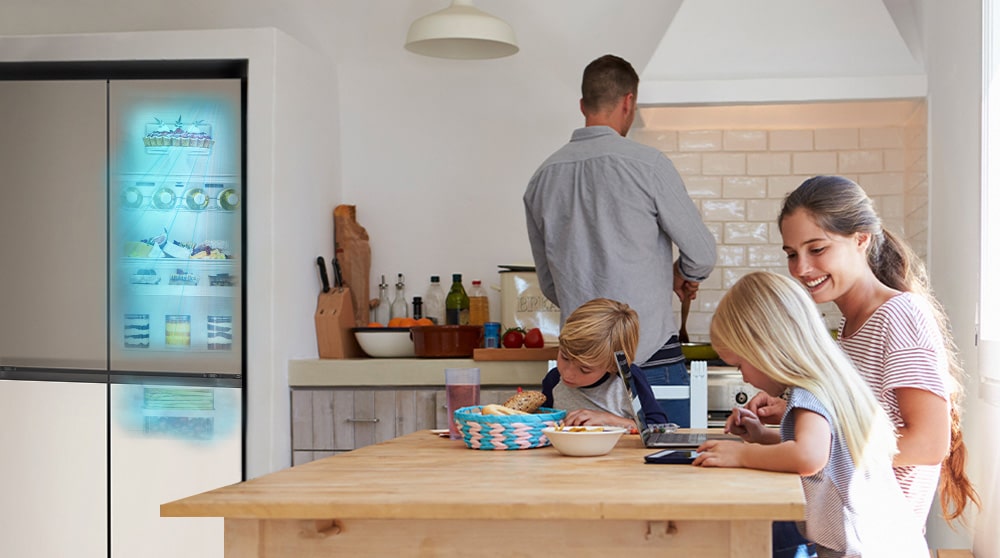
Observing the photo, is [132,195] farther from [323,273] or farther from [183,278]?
[323,273]

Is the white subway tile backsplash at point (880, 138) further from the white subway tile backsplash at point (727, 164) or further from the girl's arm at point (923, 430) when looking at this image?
the girl's arm at point (923, 430)

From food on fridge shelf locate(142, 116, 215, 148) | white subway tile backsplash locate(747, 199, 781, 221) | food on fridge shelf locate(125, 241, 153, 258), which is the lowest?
food on fridge shelf locate(125, 241, 153, 258)

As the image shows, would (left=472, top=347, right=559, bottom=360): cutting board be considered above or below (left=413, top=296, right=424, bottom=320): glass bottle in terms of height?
below

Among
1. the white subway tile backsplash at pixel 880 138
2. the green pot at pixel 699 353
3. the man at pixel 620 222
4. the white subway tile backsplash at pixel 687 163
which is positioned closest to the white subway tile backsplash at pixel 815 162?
the white subway tile backsplash at pixel 880 138

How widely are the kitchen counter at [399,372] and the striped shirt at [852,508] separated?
83.8 inches

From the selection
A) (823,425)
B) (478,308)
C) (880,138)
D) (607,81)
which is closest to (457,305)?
(478,308)

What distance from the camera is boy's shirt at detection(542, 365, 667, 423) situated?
8.65 ft

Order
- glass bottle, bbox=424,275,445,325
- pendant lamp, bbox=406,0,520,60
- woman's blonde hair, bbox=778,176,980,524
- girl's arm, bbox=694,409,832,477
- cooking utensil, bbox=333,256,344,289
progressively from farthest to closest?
glass bottle, bbox=424,275,445,325 → cooking utensil, bbox=333,256,344,289 → pendant lamp, bbox=406,0,520,60 → woman's blonde hair, bbox=778,176,980,524 → girl's arm, bbox=694,409,832,477

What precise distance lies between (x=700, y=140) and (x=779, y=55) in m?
0.50

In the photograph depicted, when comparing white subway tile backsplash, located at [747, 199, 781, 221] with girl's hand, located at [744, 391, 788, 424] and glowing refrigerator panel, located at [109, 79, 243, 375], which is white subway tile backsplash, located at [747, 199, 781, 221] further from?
girl's hand, located at [744, 391, 788, 424]

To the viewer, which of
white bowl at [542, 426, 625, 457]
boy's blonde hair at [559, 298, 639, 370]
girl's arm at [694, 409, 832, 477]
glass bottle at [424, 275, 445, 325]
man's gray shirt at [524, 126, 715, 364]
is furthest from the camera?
glass bottle at [424, 275, 445, 325]

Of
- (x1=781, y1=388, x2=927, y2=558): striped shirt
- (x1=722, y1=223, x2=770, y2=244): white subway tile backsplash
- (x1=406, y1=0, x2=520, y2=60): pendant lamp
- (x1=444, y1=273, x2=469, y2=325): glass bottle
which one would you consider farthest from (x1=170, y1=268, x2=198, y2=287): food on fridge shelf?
(x1=781, y1=388, x2=927, y2=558): striped shirt

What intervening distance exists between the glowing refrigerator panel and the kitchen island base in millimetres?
2610

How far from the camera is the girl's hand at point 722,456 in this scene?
1745 mm
